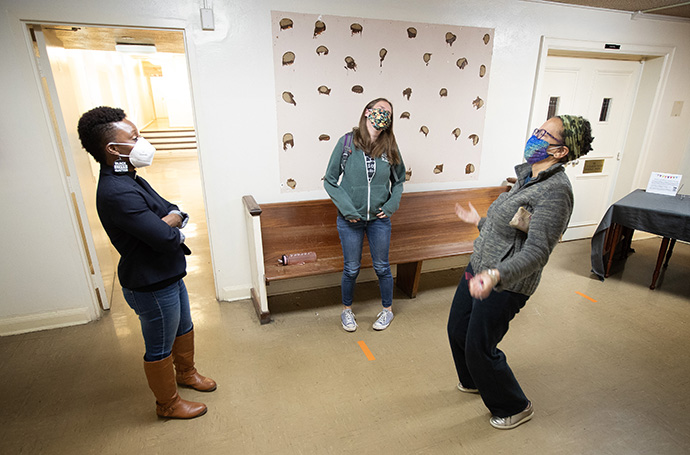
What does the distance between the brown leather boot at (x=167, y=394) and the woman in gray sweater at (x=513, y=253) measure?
1.39 metres

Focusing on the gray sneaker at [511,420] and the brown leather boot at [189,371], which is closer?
the gray sneaker at [511,420]

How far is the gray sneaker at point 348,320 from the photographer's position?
2.63 metres

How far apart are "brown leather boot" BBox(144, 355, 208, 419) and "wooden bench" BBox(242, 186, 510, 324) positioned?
893 millimetres

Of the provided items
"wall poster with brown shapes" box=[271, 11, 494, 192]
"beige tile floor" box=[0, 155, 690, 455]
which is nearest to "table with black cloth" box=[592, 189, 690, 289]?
"beige tile floor" box=[0, 155, 690, 455]

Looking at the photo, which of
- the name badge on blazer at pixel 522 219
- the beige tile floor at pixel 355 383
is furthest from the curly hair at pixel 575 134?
the beige tile floor at pixel 355 383

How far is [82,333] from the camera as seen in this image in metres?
2.60

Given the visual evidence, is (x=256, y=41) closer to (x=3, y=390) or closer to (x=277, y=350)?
(x=277, y=350)

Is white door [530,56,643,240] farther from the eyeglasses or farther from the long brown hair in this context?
the eyeglasses

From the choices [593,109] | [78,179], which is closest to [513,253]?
[78,179]

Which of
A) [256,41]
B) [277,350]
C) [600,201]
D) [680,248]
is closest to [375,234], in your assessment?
[277,350]

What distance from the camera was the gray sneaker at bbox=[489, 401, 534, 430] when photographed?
1837 millimetres

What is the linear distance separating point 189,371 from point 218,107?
1.74m

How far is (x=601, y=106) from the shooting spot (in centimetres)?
Answer: 408

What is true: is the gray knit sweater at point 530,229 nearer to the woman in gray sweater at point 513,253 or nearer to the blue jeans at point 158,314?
the woman in gray sweater at point 513,253
